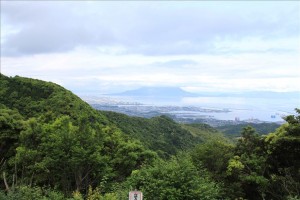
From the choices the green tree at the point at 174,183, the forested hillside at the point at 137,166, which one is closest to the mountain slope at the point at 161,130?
the forested hillside at the point at 137,166

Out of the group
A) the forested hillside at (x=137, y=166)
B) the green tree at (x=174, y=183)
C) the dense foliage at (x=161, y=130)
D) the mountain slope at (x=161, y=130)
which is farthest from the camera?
the dense foliage at (x=161, y=130)

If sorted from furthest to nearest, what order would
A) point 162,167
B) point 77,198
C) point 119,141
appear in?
point 119,141 → point 162,167 → point 77,198

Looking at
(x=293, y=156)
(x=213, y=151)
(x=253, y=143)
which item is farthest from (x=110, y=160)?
(x=293, y=156)

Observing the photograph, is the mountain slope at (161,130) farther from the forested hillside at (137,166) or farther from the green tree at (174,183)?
the green tree at (174,183)

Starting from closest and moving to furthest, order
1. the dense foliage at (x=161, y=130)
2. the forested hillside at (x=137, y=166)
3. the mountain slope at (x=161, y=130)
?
the forested hillside at (x=137, y=166) → the mountain slope at (x=161, y=130) → the dense foliage at (x=161, y=130)

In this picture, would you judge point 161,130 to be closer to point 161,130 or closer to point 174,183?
point 161,130

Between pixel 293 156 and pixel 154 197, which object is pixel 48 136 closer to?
pixel 154 197

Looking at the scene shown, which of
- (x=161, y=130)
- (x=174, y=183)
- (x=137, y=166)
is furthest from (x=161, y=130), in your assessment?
(x=174, y=183)

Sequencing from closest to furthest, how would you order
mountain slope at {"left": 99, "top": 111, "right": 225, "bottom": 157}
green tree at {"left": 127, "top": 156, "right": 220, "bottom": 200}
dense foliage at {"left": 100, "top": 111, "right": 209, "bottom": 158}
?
green tree at {"left": 127, "top": 156, "right": 220, "bottom": 200} < mountain slope at {"left": 99, "top": 111, "right": 225, "bottom": 157} < dense foliage at {"left": 100, "top": 111, "right": 209, "bottom": 158}

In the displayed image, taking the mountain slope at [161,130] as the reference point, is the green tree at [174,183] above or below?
above

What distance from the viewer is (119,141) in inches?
819

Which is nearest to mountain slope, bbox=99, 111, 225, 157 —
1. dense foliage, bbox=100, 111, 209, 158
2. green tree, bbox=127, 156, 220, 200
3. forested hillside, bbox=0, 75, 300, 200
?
dense foliage, bbox=100, 111, 209, 158

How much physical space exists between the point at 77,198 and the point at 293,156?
9346 mm

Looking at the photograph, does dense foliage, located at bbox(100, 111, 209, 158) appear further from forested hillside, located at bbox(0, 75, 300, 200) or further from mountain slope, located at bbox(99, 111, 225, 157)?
forested hillside, located at bbox(0, 75, 300, 200)
